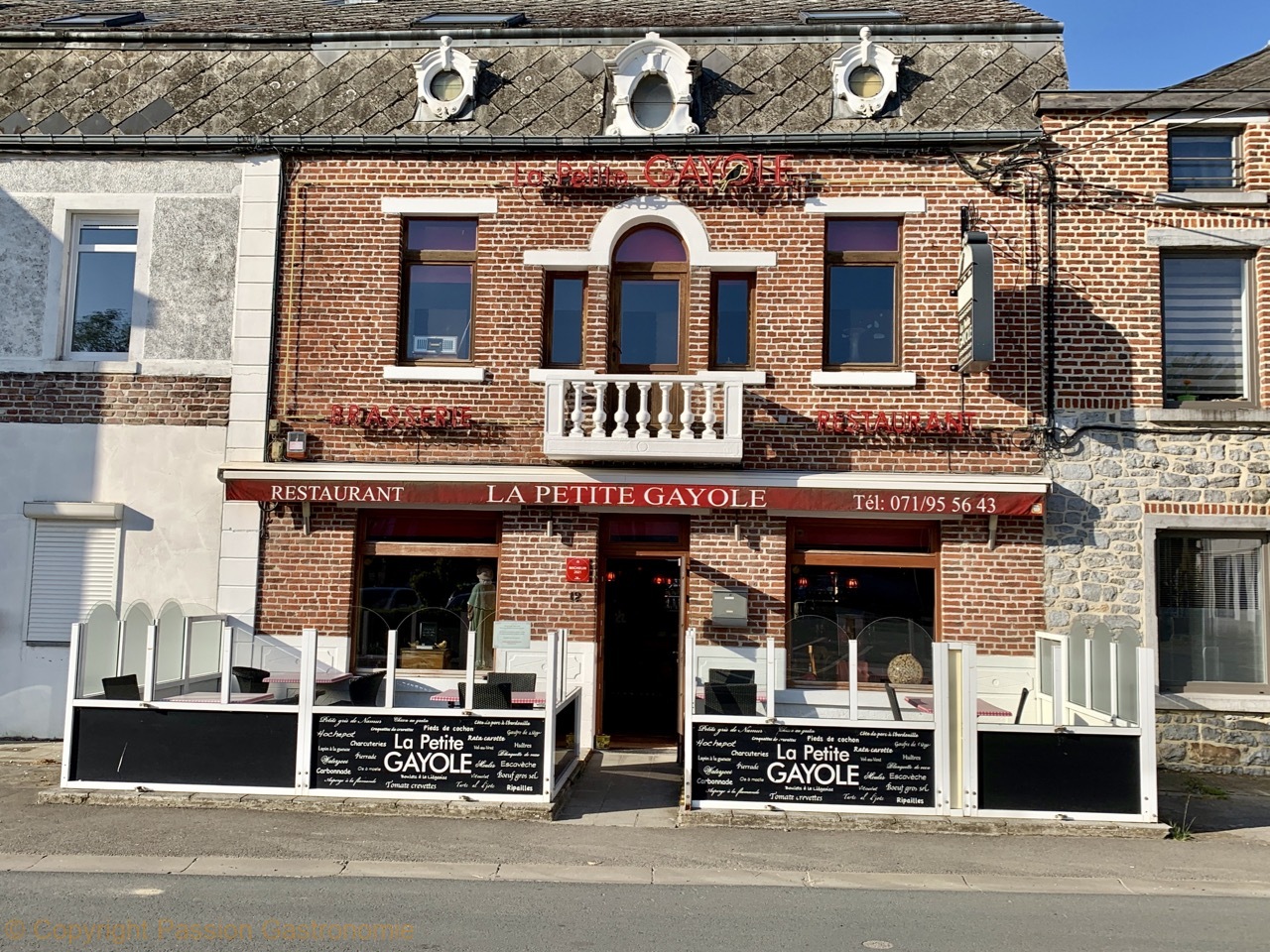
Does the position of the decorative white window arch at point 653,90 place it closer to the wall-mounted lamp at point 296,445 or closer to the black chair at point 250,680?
the wall-mounted lamp at point 296,445

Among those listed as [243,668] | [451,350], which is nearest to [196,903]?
[243,668]

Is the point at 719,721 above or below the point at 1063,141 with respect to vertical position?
below

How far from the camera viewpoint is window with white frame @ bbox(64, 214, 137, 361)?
1245 centimetres

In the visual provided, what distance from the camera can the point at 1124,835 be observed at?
8516 mm

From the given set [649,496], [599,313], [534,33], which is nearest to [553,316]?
[599,313]

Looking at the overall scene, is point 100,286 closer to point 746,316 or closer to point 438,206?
point 438,206

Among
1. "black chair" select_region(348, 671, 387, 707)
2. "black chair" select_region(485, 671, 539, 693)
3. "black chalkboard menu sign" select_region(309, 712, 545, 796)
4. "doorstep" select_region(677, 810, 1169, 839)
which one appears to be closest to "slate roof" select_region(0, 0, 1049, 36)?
"black chair" select_region(485, 671, 539, 693)

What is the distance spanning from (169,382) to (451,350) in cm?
310

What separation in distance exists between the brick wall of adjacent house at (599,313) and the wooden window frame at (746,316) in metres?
0.16

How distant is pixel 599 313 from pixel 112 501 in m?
5.71

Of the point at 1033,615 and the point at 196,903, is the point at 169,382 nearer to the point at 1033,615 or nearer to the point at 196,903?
the point at 196,903

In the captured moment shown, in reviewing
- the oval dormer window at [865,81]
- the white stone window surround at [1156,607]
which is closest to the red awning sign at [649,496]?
the white stone window surround at [1156,607]

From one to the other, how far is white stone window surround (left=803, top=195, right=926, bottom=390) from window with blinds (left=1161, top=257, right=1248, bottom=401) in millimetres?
2769

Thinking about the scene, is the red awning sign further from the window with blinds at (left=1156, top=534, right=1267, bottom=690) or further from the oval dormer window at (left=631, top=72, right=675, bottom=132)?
the oval dormer window at (left=631, top=72, right=675, bottom=132)
